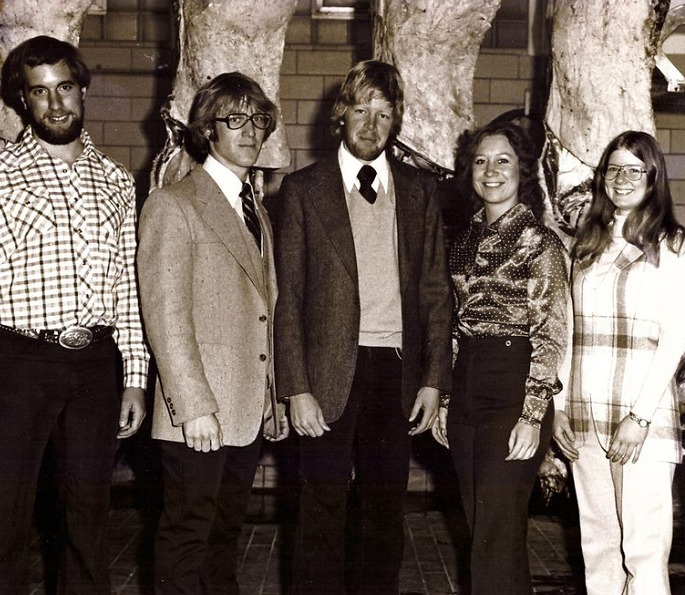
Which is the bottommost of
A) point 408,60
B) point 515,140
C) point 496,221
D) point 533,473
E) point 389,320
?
point 533,473

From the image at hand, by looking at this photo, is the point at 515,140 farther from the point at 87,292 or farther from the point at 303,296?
the point at 87,292

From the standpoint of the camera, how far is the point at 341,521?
11.0ft

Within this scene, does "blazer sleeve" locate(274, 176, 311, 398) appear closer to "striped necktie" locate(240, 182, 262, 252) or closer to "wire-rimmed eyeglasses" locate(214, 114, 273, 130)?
"striped necktie" locate(240, 182, 262, 252)

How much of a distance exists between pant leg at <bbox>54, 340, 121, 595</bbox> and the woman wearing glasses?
156cm

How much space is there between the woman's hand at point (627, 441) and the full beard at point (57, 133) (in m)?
2.08

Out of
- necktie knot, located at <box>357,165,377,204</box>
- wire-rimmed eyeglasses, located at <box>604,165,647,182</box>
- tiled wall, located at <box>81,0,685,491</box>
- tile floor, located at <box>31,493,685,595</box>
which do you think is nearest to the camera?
wire-rimmed eyeglasses, located at <box>604,165,647,182</box>

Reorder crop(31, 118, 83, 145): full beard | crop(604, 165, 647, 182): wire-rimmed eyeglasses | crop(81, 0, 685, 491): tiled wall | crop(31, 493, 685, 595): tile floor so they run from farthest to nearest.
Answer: crop(81, 0, 685, 491): tiled wall → crop(31, 493, 685, 595): tile floor → crop(604, 165, 647, 182): wire-rimmed eyeglasses → crop(31, 118, 83, 145): full beard

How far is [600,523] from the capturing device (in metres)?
3.32

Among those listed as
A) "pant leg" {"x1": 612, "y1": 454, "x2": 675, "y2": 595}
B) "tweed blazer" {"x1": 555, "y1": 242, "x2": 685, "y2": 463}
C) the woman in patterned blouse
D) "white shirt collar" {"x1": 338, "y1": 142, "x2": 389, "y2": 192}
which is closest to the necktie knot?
"white shirt collar" {"x1": 338, "y1": 142, "x2": 389, "y2": 192}

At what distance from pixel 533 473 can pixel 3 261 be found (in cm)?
188

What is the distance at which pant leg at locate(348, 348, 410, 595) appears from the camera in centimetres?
335

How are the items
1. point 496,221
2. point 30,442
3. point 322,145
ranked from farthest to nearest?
1. point 322,145
2. point 496,221
3. point 30,442

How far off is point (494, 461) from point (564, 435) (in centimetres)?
34

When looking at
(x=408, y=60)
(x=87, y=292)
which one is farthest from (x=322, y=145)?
(x=87, y=292)
